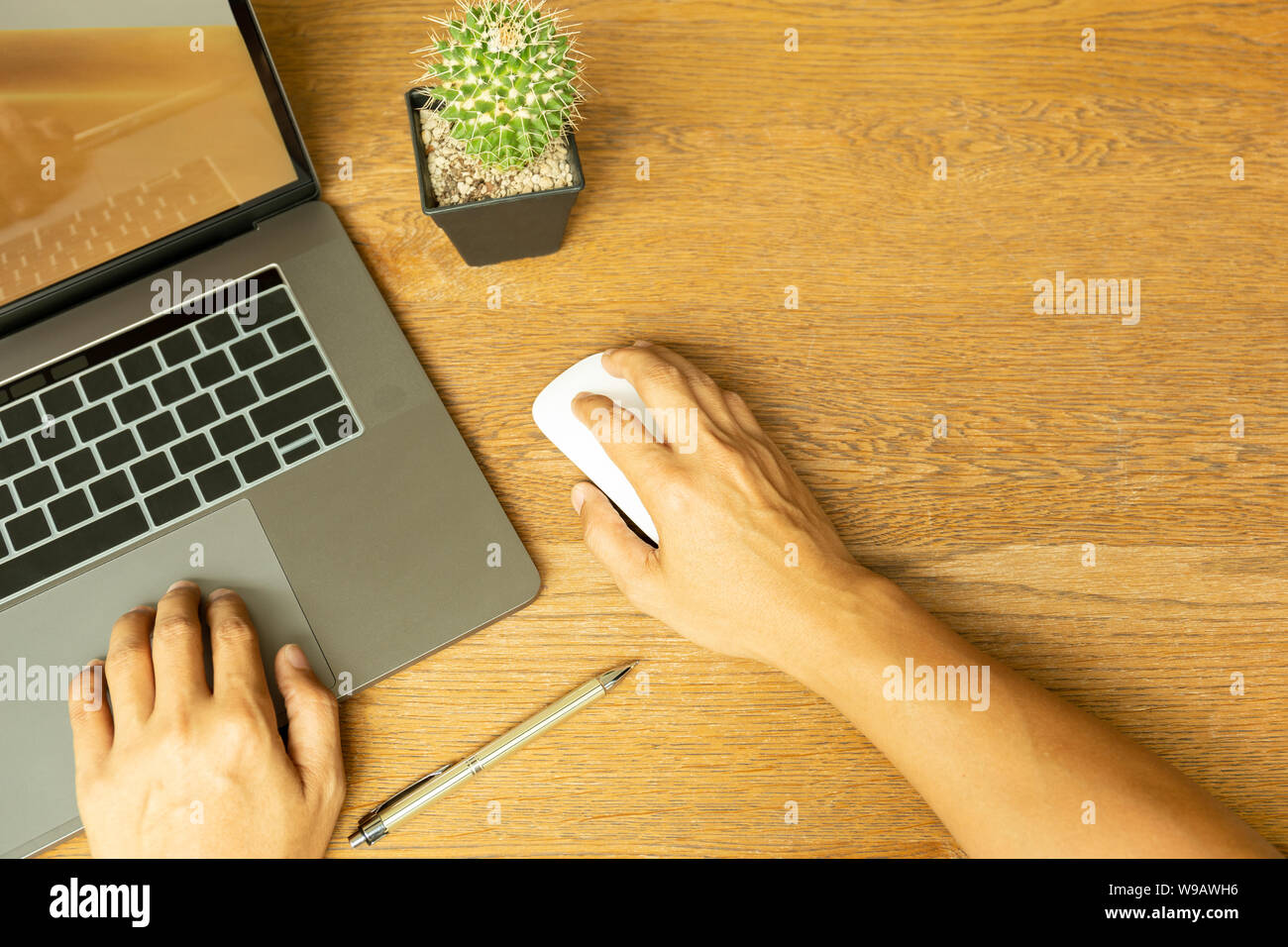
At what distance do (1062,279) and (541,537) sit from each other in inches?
21.7

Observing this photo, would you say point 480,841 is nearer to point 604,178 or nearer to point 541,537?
point 541,537

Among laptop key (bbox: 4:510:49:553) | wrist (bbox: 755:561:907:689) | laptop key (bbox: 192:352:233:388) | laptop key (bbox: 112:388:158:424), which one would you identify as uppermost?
laptop key (bbox: 192:352:233:388)

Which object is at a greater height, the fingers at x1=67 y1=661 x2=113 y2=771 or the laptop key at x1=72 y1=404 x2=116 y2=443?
the laptop key at x1=72 y1=404 x2=116 y2=443

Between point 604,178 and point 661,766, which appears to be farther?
point 604,178

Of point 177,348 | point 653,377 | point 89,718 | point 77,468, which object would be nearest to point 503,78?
point 653,377

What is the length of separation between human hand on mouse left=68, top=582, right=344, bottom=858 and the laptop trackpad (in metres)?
0.02

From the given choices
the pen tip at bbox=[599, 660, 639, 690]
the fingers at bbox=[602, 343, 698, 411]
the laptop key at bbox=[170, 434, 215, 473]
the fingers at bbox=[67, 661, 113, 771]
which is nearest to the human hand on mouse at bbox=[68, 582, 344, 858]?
the fingers at bbox=[67, 661, 113, 771]

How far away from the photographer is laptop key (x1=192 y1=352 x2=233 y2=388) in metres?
0.64

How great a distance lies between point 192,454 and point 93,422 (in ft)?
0.27

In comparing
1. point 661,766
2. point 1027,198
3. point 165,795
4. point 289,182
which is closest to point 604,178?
point 289,182

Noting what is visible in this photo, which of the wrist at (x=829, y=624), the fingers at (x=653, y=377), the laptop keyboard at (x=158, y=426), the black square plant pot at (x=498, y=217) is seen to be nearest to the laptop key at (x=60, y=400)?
the laptop keyboard at (x=158, y=426)

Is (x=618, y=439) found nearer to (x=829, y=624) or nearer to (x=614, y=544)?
(x=614, y=544)

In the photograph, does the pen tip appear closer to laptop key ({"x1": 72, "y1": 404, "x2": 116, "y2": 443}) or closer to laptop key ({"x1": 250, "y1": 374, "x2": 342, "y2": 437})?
laptop key ({"x1": 250, "y1": 374, "x2": 342, "y2": 437})

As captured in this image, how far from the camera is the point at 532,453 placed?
67 centimetres
